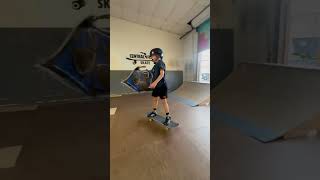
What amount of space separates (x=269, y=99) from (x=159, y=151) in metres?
1.08

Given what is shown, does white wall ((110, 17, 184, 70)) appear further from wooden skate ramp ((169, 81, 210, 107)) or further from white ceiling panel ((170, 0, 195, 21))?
wooden skate ramp ((169, 81, 210, 107))

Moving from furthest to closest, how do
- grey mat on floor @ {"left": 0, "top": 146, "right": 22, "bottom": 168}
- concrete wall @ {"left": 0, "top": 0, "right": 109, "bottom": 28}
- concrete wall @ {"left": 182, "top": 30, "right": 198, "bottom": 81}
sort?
concrete wall @ {"left": 182, "top": 30, "right": 198, "bottom": 81} → concrete wall @ {"left": 0, "top": 0, "right": 109, "bottom": 28} → grey mat on floor @ {"left": 0, "top": 146, "right": 22, "bottom": 168}

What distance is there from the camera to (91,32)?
2.22 m

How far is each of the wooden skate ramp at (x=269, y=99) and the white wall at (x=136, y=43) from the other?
21.6 feet

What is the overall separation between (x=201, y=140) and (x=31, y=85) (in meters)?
3.03

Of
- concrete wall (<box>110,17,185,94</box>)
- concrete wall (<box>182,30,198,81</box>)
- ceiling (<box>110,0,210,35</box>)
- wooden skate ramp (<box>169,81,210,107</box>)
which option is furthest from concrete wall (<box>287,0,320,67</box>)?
concrete wall (<box>110,17,185,94</box>)

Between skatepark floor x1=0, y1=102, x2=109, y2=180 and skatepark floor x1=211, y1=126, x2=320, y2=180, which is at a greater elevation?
skatepark floor x1=211, y1=126, x2=320, y2=180

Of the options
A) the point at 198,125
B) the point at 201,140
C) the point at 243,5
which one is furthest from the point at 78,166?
the point at 198,125

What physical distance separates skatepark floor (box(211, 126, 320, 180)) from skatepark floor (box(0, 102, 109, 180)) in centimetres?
75

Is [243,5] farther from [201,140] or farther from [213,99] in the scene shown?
[201,140]

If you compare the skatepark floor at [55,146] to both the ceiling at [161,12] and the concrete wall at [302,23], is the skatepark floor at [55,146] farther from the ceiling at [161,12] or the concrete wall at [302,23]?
the ceiling at [161,12]

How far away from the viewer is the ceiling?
207 inches

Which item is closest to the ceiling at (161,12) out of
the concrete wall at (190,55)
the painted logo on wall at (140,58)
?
the concrete wall at (190,55)

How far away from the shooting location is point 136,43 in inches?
305
